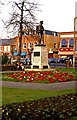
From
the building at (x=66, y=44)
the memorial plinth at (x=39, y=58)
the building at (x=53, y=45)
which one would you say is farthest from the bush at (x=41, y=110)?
the building at (x=66, y=44)

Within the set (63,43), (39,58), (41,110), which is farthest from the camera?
(63,43)

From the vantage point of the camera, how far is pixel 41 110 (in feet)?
32.3

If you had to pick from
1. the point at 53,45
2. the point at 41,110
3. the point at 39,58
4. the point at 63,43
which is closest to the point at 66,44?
the point at 63,43

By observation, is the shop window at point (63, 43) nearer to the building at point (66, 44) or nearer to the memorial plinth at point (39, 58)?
the building at point (66, 44)

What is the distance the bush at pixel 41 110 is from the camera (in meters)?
9.13

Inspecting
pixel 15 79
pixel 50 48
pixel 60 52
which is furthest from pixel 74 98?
pixel 50 48

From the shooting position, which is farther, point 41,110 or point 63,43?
point 63,43

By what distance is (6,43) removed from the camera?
98.1 meters

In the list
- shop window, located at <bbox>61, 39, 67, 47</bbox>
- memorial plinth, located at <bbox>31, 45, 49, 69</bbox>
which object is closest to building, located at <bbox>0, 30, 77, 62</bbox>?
shop window, located at <bbox>61, 39, 67, 47</bbox>

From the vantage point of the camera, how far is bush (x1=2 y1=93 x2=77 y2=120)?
30.0 ft

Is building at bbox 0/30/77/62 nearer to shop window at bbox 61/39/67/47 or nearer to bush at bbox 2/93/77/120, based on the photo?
shop window at bbox 61/39/67/47

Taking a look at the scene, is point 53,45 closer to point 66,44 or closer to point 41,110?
point 66,44

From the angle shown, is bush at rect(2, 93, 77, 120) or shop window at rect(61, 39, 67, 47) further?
shop window at rect(61, 39, 67, 47)

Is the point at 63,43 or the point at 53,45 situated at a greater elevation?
the point at 63,43
